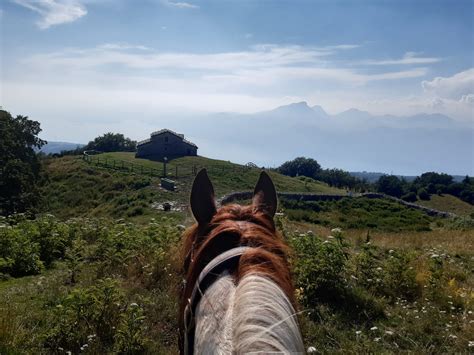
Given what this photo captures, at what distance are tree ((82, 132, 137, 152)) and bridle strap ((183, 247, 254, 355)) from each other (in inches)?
2921

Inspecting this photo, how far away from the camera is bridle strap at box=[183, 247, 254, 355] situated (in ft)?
5.38

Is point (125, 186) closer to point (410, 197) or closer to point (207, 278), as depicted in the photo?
point (207, 278)

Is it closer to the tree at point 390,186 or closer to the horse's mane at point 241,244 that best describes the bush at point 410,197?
the tree at point 390,186

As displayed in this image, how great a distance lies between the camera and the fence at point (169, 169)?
37.5 meters

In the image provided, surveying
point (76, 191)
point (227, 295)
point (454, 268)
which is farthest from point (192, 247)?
point (76, 191)

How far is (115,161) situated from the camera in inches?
1831

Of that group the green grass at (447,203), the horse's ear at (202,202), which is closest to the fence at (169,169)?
the green grass at (447,203)

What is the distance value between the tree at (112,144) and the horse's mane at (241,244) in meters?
73.8

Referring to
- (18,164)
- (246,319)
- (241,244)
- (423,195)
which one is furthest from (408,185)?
(246,319)

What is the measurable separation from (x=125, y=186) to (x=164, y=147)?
17.8m

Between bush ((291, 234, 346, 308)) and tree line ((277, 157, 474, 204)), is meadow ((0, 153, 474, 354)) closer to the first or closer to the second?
bush ((291, 234, 346, 308))

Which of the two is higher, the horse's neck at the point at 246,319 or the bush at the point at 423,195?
the horse's neck at the point at 246,319

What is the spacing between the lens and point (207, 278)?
1.66 m

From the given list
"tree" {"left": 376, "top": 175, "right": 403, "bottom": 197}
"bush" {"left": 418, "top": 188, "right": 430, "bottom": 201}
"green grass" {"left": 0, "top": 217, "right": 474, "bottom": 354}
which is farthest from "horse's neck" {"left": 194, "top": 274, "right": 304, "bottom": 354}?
"tree" {"left": 376, "top": 175, "right": 403, "bottom": 197}
